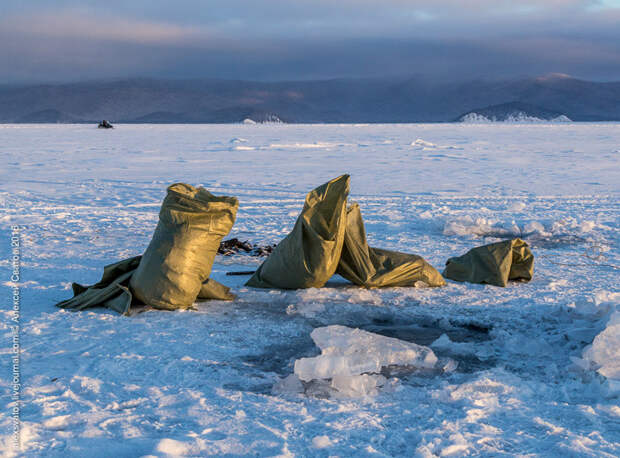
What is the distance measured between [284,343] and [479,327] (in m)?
1.32

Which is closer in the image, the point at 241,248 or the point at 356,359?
the point at 356,359

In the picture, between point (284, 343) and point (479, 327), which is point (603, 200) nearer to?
point (479, 327)

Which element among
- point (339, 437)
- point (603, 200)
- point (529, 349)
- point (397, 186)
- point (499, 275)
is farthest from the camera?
point (397, 186)

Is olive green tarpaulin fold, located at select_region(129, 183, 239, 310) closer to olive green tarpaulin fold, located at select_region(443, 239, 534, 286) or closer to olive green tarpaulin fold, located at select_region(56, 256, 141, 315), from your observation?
olive green tarpaulin fold, located at select_region(56, 256, 141, 315)

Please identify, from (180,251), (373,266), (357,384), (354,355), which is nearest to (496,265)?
(373,266)

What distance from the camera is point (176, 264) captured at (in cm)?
418

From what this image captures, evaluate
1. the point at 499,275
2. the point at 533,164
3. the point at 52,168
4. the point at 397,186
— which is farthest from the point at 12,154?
the point at 499,275

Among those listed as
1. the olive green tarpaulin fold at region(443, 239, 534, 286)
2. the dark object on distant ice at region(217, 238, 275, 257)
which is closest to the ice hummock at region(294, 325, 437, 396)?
the olive green tarpaulin fold at region(443, 239, 534, 286)

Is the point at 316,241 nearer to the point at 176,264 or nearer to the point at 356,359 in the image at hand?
the point at 176,264

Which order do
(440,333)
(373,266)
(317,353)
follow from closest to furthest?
(317,353) < (440,333) < (373,266)

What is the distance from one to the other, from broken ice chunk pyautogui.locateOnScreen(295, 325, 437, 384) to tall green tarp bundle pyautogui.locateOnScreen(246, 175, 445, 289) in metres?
1.18

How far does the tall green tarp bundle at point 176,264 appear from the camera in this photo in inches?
164

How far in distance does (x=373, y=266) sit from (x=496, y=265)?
1010 millimetres

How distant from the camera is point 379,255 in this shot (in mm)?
4918
